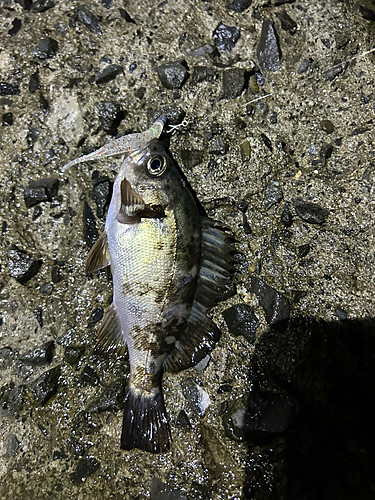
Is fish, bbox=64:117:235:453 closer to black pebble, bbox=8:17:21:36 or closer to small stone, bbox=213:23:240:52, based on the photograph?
small stone, bbox=213:23:240:52

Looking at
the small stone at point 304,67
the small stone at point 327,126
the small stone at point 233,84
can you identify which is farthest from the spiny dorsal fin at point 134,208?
the small stone at point 304,67


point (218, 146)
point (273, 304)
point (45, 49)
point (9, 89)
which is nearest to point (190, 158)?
point (218, 146)

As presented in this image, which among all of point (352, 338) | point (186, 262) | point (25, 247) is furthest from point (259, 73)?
point (25, 247)

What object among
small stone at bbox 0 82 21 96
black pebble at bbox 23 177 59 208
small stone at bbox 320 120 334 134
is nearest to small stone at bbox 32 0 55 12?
small stone at bbox 0 82 21 96

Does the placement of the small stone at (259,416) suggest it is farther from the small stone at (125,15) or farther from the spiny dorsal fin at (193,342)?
the small stone at (125,15)

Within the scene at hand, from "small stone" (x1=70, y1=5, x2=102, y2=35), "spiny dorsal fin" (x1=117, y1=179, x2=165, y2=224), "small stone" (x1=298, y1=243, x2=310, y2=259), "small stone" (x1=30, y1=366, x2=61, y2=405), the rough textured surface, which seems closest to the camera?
"spiny dorsal fin" (x1=117, y1=179, x2=165, y2=224)

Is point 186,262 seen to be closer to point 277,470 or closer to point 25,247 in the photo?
point 25,247

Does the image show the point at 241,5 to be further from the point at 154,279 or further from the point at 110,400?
the point at 110,400
